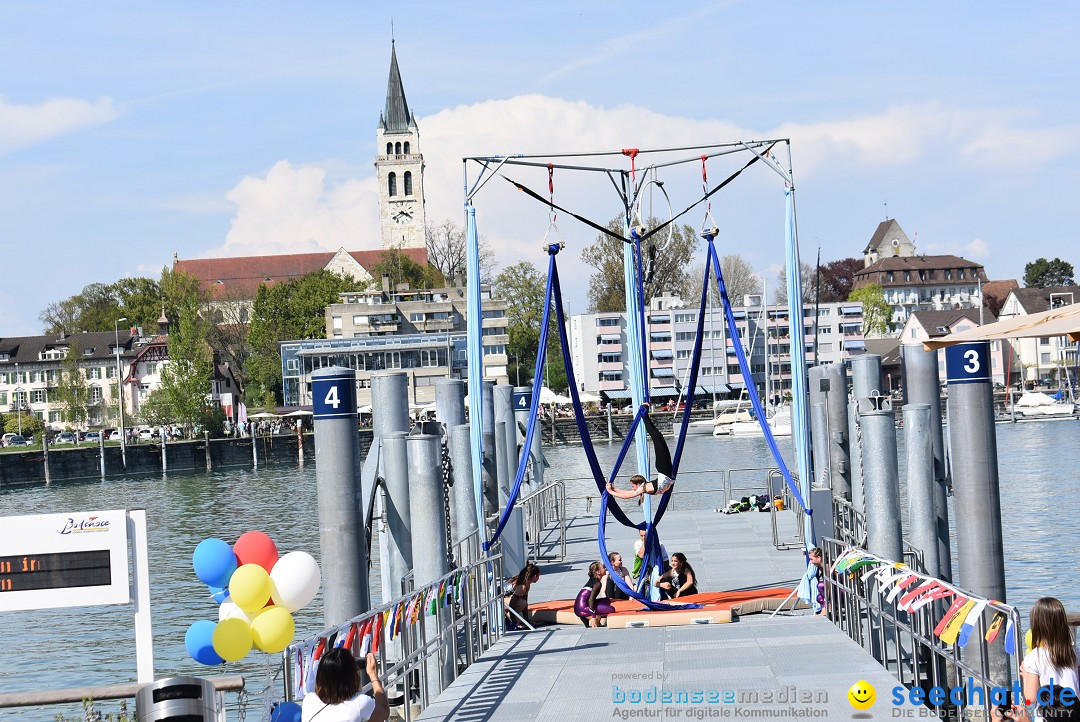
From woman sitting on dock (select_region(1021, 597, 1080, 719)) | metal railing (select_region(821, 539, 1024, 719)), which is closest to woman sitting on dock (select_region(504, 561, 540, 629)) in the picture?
metal railing (select_region(821, 539, 1024, 719))

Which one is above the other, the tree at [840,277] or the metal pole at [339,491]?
the tree at [840,277]

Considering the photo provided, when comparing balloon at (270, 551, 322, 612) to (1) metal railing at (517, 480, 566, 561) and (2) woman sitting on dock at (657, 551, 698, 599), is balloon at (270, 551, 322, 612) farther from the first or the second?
(1) metal railing at (517, 480, 566, 561)

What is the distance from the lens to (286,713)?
8.97 meters

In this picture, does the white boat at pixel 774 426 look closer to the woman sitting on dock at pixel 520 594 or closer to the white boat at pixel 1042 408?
the white boat at pixel 1042 408

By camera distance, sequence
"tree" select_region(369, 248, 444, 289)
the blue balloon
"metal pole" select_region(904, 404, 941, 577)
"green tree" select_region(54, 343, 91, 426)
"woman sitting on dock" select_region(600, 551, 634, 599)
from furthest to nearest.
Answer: "tree" select_region(369, 248, 444, 289)
"green tree" select_region(54, 343, 91, 426)
"woman sitting on dock" select_region(600, 551, 634, 599)
"metal pole" select_region(904, 404, 941, 577)
the blue balloon

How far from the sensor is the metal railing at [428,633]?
9688 mm

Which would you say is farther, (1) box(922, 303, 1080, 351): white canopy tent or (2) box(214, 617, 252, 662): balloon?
(1) box(922, 303, 1080, 351): white canopy tent

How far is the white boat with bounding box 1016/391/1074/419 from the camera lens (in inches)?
4291

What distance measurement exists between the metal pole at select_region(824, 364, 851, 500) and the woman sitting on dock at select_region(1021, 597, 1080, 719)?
1471 centimetres

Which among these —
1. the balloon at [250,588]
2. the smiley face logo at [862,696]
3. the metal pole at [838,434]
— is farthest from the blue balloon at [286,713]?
the metal pole at [838,434]

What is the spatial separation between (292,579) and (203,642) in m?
0.92

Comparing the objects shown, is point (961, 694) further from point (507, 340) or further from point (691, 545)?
point (507, 340)

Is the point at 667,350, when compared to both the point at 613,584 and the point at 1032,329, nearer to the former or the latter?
the point at 613,584

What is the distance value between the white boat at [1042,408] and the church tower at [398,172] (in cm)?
10178
